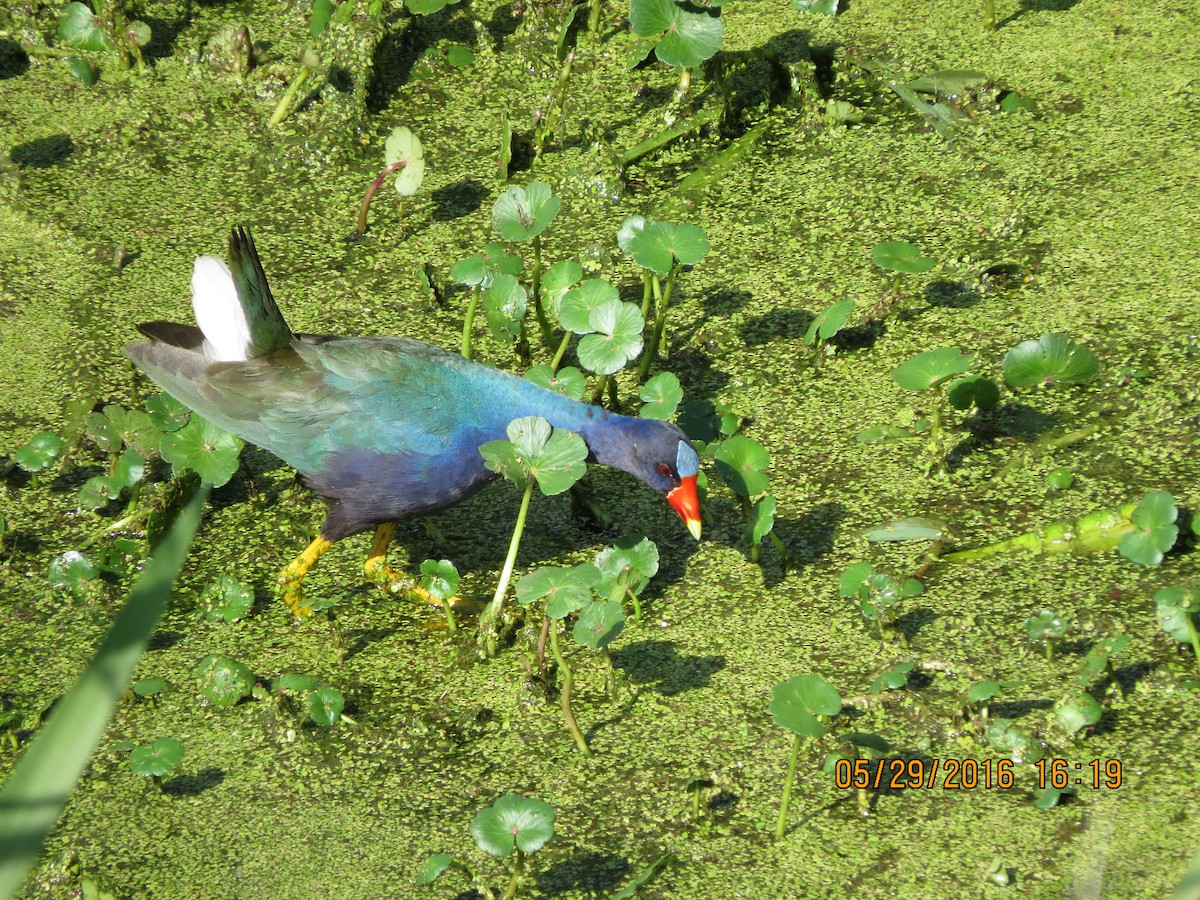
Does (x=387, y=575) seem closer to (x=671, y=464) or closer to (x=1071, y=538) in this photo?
(x=671, y=464)

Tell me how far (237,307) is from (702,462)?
4.06 feet

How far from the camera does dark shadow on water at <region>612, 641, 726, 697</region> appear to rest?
2562mm

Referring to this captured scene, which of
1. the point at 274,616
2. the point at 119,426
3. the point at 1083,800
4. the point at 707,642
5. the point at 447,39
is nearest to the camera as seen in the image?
the point at 1083,800

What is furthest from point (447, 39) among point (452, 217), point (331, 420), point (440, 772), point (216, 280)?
point (440, 772)

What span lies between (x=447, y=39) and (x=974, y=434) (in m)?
2.53

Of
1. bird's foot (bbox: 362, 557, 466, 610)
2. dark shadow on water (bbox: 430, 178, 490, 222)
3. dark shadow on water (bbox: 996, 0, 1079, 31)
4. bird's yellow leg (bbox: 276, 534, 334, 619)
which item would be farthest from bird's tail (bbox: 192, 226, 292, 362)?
dark shadow on water (bbox: 996, 0, 1079, 31)

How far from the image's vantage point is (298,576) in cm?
283

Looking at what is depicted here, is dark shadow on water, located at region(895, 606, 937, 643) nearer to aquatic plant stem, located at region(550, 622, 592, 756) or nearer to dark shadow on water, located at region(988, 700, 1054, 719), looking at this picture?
dark shadow on water, located at region(988, 700, 1054, 719)

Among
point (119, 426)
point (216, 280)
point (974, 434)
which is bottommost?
point (974, 434)

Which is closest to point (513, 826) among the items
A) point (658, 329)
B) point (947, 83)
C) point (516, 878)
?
point (516, 878)

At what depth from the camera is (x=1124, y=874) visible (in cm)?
205

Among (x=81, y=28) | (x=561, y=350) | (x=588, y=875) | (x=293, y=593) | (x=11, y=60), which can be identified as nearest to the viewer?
(x=588, y=875)

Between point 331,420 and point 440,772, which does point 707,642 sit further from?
point 331,420

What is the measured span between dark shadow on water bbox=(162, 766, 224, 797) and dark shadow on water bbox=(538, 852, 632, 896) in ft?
2.40
